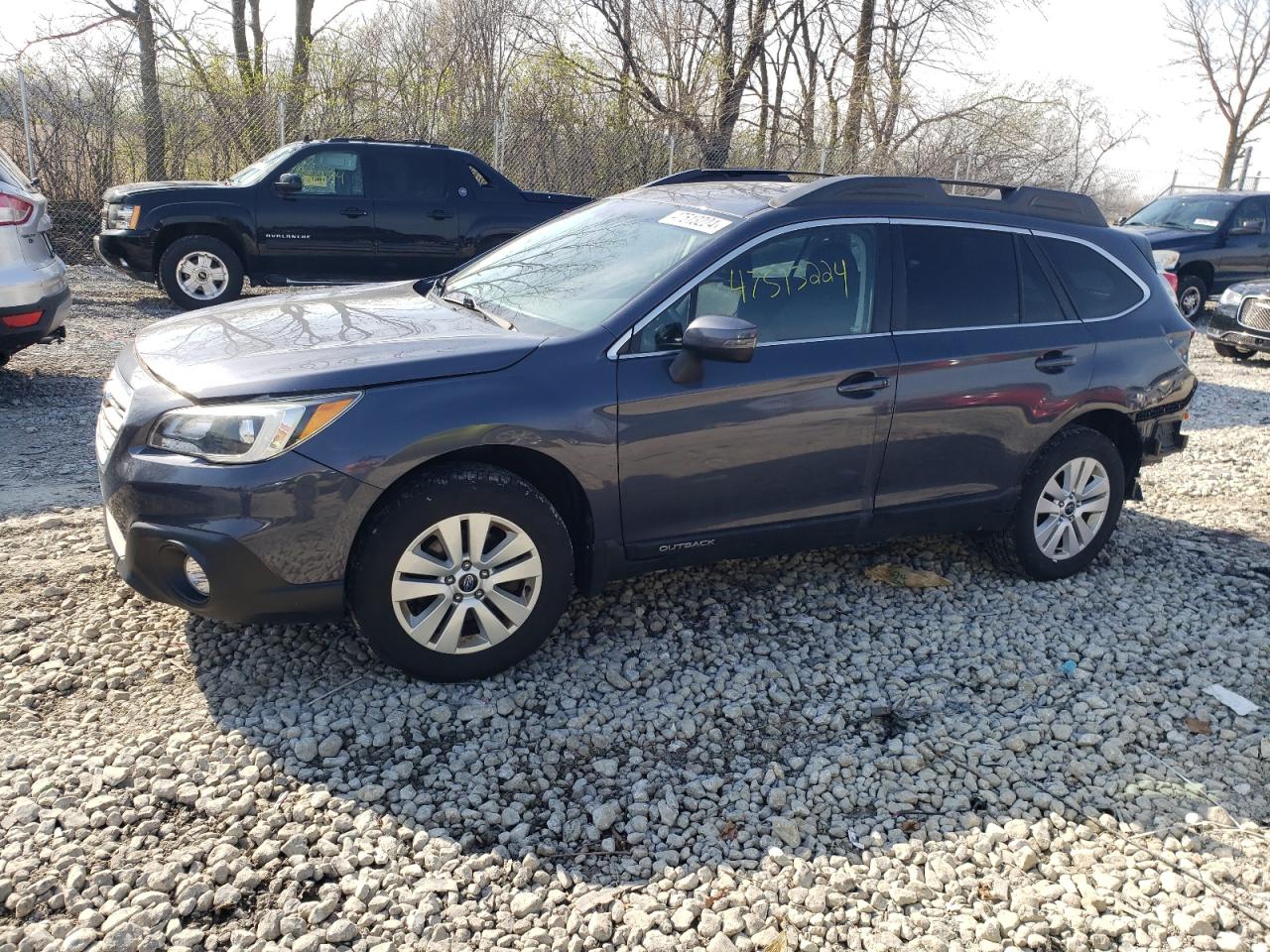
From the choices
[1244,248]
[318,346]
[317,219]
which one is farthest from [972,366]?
[1244,248]

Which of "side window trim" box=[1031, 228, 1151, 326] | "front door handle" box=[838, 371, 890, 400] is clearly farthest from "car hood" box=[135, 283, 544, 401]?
"side window trim" box=[1031, 228, 1151, 326]

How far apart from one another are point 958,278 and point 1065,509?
1.25m

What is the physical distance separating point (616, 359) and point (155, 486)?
5.23ft

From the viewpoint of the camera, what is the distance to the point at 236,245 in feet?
35.6

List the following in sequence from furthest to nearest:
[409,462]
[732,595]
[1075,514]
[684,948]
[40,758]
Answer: [1075,514] → [732,595] → [409,462] → [40,758] → [684,948]

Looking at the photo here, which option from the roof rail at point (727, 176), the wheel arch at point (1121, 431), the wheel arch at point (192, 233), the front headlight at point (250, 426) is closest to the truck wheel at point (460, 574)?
the front headlight at point (250, 426)

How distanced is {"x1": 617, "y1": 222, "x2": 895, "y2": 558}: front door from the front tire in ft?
3.15

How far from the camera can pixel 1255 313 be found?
38.5 feet

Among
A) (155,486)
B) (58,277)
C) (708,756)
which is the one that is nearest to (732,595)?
(708,756)

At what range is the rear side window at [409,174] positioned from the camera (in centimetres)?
1119

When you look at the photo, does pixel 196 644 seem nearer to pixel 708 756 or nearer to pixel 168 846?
pixel 168 846

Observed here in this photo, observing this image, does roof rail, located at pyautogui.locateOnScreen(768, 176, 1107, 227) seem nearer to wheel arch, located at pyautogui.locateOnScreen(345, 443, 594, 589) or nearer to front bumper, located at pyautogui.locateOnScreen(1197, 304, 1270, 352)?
wheel arch, located at pyautogui.locateOnScreen(345, 443, 594, 589)

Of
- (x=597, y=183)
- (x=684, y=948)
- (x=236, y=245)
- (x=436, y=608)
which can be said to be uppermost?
(x=597, y=183)

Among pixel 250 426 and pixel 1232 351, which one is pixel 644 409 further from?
pixel 1232 351
